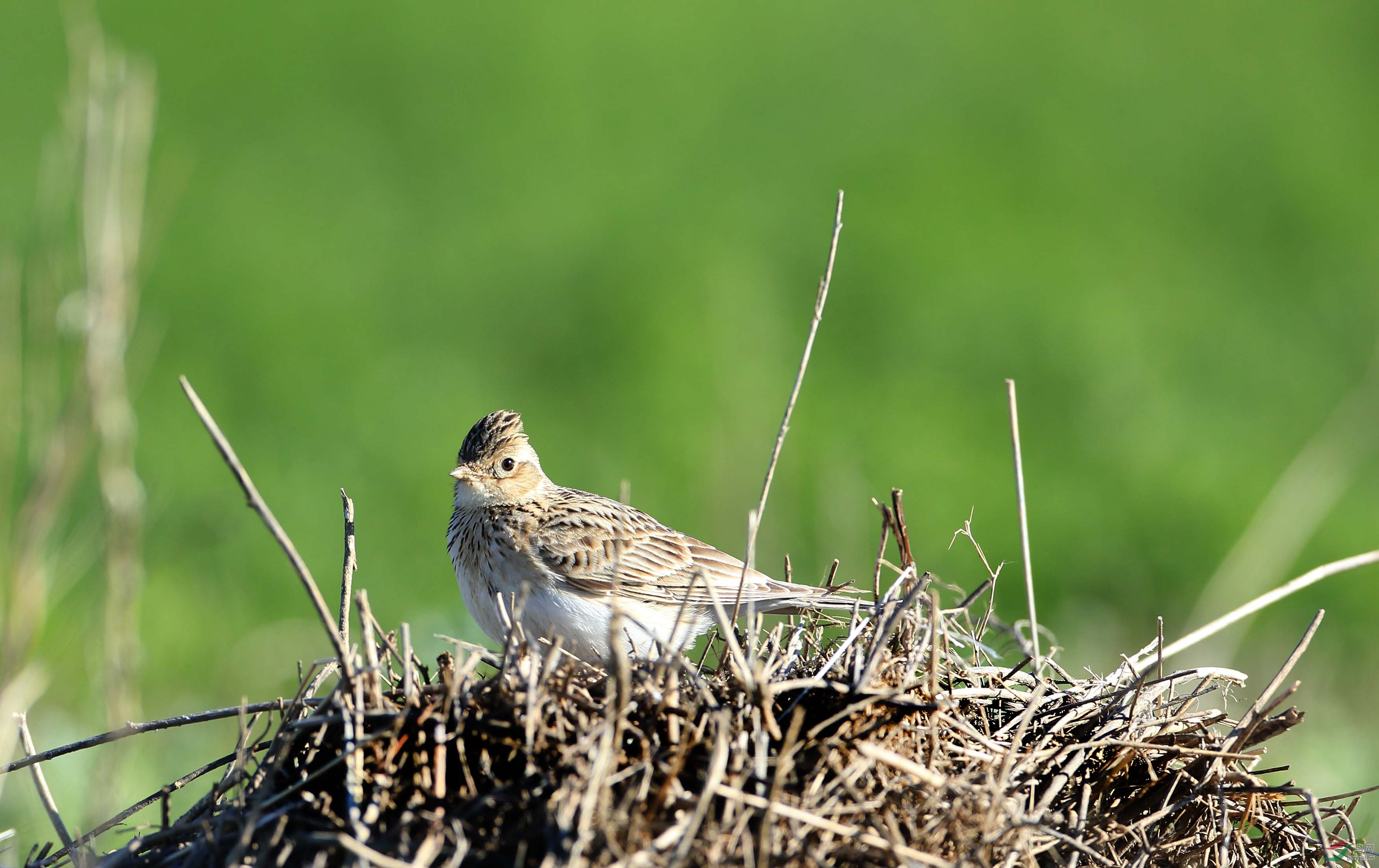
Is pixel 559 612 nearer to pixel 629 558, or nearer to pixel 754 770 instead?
pixel 629 558

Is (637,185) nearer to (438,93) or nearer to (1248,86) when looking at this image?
(438,93)

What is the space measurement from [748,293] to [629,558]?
340 inches

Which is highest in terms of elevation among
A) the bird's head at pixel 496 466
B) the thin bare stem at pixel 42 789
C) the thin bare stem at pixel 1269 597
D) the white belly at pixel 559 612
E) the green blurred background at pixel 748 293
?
the green blurred background at pixel 748 293

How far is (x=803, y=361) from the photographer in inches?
170

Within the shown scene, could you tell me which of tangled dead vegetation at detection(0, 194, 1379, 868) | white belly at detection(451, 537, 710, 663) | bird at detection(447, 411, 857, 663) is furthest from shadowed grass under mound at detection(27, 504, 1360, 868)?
white belly at detection(451, 537, 710, 663)

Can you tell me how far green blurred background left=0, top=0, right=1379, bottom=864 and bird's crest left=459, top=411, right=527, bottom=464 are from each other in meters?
1.50

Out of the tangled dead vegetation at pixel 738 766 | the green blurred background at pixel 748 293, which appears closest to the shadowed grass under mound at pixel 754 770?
the tangled dead vegetation at pixel 738 766

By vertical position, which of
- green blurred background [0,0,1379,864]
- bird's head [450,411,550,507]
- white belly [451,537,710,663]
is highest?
green blurred background [0,0,1379,864]

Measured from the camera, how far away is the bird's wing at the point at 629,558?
6133 millimetres

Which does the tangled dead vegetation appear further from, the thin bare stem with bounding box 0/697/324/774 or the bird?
the bird

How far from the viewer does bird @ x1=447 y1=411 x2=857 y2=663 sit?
18.9 feet

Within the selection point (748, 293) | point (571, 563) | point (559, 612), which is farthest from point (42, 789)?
point (748, 293)

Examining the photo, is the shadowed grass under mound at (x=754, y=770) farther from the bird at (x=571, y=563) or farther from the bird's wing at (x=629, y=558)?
the bird's wing at (x=629, y=558)

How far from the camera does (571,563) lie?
6238 millimetres
